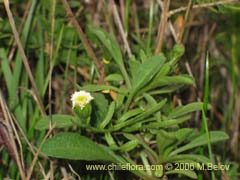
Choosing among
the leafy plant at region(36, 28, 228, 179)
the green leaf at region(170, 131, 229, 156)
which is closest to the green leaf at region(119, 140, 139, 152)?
the leafy plant at region(36, 28, 228, 179)

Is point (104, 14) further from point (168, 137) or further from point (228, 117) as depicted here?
point (168, 137)

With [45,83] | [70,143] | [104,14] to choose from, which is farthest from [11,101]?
[104,14]

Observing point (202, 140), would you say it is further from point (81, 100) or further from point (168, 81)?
point (81, 100)

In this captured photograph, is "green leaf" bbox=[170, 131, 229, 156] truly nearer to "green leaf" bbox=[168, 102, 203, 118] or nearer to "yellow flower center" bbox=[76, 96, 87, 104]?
"green leaf" bbox=[168, 102, 203, 118]

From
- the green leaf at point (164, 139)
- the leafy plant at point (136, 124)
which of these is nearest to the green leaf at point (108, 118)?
the leafy plant at point (136, 124)

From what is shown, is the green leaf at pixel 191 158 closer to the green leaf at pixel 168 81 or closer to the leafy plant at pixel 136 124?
the leafy plant at pixel 136 124

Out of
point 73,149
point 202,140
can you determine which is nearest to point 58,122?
point 73,149

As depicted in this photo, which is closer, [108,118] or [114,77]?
[108,118]
